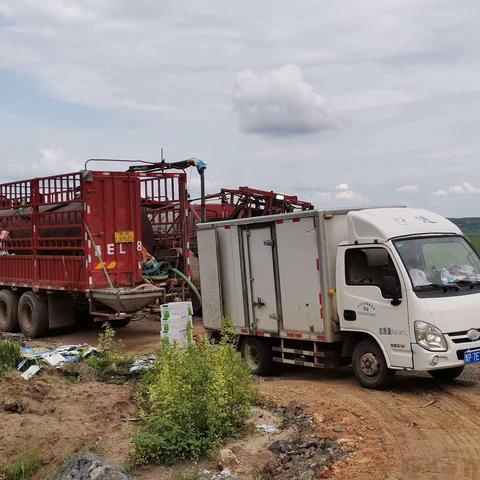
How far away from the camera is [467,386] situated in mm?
8375

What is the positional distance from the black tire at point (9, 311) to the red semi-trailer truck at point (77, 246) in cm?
2

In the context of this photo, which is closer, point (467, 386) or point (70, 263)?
point (467, 386)

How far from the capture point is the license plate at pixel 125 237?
1299 centimetres

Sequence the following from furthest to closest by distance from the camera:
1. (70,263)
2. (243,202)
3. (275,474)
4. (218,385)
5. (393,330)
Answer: (243,202) → (70,263) → (393,330) → (218,385) → (275,474)

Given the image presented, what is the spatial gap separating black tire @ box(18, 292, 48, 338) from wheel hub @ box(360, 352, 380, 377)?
8213mm

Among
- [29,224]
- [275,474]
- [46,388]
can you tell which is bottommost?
[275,474]

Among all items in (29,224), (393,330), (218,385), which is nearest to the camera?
(218,385)

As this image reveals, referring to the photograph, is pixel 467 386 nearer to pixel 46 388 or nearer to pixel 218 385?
pixel 218 385

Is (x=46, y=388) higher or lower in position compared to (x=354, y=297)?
lower

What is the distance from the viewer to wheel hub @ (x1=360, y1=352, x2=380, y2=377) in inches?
326

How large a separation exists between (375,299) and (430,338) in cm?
86

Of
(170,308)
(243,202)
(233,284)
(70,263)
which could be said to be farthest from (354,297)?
(243,202)

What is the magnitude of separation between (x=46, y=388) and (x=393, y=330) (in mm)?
4371

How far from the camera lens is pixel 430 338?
7.72m
